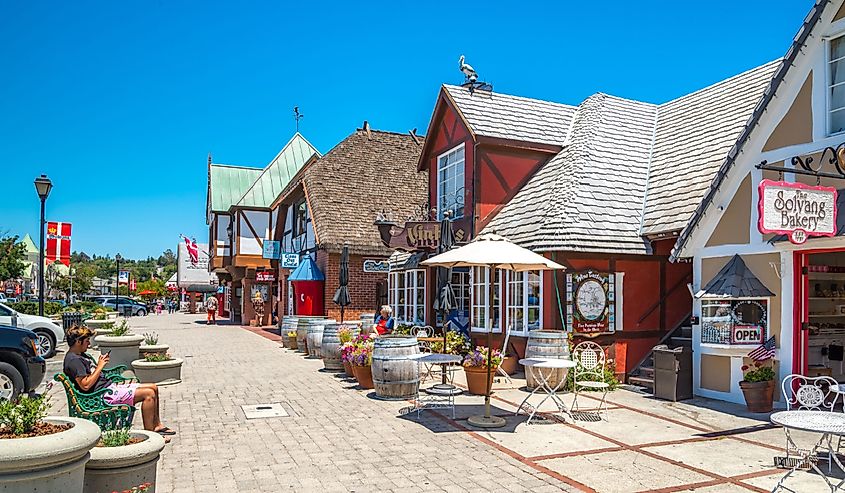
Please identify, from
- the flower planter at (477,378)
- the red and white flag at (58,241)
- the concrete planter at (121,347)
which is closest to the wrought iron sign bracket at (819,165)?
the flower planter at (477,378)

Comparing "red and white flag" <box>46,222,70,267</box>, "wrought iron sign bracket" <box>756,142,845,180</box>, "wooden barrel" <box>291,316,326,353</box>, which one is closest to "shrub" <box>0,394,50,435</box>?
"wrought iron sign bracket" <box>756,142,845,180</box>

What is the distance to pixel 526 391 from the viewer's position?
11758 mm

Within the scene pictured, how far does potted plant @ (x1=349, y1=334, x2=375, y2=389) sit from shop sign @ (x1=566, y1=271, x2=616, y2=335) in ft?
12.9

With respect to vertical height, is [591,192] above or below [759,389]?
above

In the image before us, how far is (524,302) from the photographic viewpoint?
44.2 feet

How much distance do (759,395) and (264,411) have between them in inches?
293

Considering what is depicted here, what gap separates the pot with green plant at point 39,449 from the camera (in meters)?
3.95

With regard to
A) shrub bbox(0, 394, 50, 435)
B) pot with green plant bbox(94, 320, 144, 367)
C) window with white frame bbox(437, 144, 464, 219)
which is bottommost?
pot with green plant bbox(94, 320, 144, 367)

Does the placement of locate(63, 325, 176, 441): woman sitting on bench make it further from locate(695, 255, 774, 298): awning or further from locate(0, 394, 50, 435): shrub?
locate(695, 255, 774, 298): awning

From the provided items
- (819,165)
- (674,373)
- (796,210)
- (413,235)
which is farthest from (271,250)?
(796,210)

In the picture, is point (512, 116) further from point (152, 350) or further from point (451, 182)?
point (152, 350)

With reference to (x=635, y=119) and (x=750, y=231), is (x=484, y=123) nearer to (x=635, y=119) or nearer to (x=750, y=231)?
(x=635, y=119)

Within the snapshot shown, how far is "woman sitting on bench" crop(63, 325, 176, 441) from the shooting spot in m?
6.91

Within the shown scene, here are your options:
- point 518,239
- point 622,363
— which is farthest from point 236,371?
point 622,363
